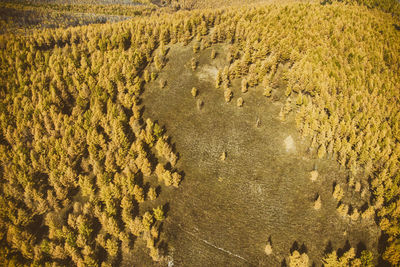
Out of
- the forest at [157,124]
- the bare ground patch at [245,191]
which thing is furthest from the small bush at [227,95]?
the bare ground patch at [245,191]

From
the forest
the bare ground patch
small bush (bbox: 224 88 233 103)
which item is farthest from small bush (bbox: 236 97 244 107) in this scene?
small bush (bbox: 224 88 233 103)

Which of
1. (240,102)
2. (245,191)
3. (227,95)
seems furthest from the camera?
(227,95)

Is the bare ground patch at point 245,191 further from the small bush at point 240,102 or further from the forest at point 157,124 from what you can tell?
the small bush at point 240,102

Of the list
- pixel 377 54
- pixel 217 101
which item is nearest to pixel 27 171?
pixel 217 101

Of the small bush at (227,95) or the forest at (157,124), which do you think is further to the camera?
the small bush at (227,95)

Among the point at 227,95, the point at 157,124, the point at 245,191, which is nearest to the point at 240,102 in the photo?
the point at 227,95

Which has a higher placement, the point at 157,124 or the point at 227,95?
the point at 227,95

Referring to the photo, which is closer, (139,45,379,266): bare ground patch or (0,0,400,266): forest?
(139,45,379,266): bare ground patch

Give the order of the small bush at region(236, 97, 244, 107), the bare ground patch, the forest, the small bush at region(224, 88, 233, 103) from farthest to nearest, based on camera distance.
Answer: the small bush at region(224, 88, 233, 103) < the small bush at region(236, 97, 244, 107) < the forest < the bare ground patch

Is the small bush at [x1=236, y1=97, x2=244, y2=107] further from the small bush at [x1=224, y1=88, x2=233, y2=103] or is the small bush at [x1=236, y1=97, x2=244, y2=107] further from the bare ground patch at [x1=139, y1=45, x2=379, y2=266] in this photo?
the small bush at [x1=224, y1=88, x2=233, y2=103]

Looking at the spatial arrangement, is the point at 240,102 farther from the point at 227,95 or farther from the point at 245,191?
the point at 245,191
